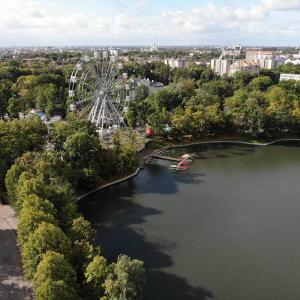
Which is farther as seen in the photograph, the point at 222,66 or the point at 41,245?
the point at 222,66

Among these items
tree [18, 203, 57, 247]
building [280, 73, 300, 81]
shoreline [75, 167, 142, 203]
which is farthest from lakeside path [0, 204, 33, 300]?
building [280, 73, 300, 81]

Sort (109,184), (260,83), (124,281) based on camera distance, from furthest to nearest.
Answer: (260,83) < (109,184) < (124,281)

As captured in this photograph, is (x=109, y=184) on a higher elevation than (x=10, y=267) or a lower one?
higher

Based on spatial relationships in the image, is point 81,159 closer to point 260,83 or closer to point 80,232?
point 80,232

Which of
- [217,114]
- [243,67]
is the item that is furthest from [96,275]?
[243,67]

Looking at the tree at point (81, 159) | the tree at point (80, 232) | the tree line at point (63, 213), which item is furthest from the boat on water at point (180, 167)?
the tree at point (80, 232)

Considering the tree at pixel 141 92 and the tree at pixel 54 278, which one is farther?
the tree at pixel 141 92

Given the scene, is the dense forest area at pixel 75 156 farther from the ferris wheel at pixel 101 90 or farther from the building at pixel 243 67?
the building at pixel 243 67
